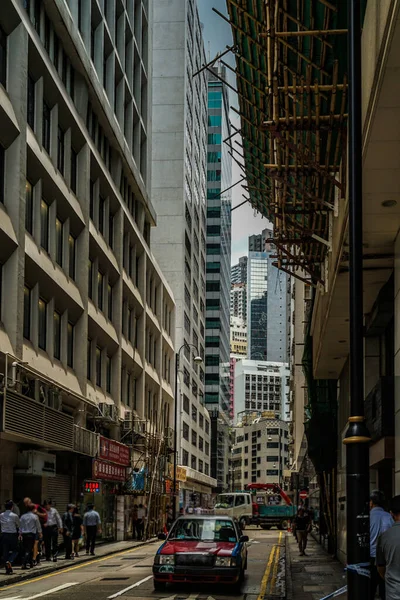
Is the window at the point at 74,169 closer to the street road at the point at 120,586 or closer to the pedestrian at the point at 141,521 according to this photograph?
the street road at the point at 120,586

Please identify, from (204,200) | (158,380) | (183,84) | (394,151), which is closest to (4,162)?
(394,151)

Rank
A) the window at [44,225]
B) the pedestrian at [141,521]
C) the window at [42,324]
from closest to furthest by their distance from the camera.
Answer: the window at [44,225] < the window at [42,324] < the pedestrian at [141,521]

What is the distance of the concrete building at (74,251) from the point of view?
25094mm

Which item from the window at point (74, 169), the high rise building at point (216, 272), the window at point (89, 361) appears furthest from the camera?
the high rise building at point (216, 272)

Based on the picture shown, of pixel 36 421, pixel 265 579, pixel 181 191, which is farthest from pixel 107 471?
pixel 181 191

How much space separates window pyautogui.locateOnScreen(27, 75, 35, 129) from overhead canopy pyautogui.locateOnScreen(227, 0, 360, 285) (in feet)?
32.1

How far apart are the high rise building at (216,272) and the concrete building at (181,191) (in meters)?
25.6

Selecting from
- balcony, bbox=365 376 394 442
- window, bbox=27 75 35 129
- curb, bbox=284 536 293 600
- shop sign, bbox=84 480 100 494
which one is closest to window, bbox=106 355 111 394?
shop sign, bbox=84 480 100 494

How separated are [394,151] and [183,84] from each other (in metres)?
75.3

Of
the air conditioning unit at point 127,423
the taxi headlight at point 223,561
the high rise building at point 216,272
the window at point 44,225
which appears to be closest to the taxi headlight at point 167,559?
the taxi headlight at point 223,561

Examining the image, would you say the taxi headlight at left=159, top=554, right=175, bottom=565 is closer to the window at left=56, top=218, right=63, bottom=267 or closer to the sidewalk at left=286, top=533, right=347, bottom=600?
the sidewalk at left=286, top=533, right=347, bottom=600

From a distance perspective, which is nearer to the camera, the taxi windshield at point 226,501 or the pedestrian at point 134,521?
the pedestrian at point 134,521

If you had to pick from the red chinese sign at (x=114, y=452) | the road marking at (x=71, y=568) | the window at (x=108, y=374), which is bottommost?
the road marking at (x=71, y=568)

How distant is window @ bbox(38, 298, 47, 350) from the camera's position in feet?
98.0
